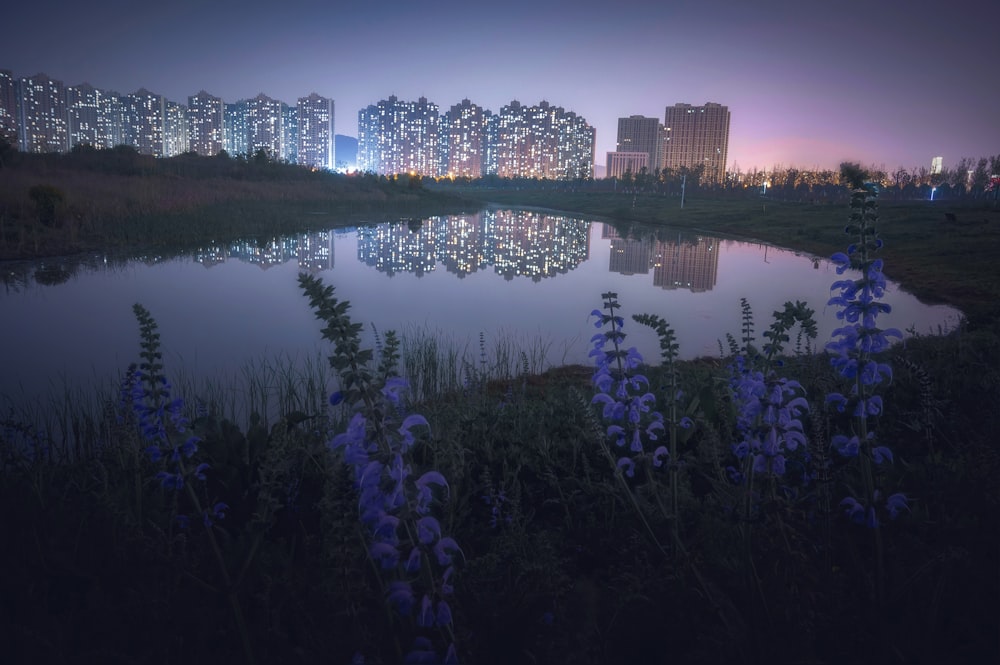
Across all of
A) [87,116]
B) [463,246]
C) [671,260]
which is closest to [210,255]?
[463,246]

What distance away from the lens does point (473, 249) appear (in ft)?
87.7

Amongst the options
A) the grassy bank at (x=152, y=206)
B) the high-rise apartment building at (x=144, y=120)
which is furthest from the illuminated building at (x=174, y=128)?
the grassy bank at (x=152, y=206)

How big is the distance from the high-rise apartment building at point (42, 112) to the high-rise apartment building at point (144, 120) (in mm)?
18910

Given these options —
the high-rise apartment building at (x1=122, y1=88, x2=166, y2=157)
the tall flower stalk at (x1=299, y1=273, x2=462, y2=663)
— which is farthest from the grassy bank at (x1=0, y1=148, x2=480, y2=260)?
the high-rise apartment building at (x1=122, y1=88, x2=166, y2=157)

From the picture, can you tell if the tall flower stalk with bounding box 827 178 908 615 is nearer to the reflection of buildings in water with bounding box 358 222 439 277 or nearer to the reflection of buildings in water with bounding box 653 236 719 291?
the reflection of buildings in water with bounding box 653 236 719 291

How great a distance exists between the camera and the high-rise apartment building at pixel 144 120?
6511 inches

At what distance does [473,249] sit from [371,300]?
1204cm

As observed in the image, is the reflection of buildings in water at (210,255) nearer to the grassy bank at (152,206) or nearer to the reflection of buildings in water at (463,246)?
the grassy bank at (152,206)

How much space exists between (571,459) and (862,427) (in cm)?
219

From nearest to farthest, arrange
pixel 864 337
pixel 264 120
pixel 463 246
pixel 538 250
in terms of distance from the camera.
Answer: pixel 864 337 → pixel 538 250 → pixel 463 246 → pixel 264 120

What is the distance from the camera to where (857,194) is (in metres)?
3.01

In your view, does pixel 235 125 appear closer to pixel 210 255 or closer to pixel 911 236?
pixel 210 255

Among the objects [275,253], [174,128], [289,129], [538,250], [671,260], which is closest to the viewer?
[275,253]

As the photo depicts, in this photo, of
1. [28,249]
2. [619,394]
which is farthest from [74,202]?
[619,394]
